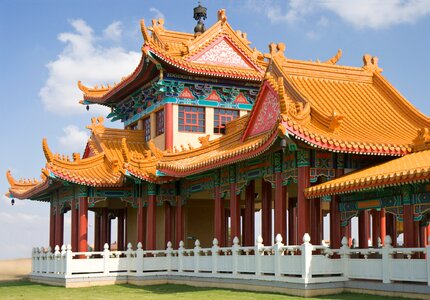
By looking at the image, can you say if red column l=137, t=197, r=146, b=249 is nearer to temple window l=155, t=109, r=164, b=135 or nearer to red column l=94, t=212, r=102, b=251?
temple window l=155, t=109, r=164, b=135

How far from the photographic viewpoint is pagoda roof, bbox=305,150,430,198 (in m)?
15.5

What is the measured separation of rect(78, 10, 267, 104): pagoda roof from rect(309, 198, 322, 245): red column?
9.99m

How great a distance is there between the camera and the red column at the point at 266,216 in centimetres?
2170

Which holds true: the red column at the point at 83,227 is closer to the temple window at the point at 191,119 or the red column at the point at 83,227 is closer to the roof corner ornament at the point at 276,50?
the temple window at the point at 191,119

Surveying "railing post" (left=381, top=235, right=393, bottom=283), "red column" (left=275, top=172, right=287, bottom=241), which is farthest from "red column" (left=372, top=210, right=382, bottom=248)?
"railing post" (left=381, top=235, right=393, bottom=283)

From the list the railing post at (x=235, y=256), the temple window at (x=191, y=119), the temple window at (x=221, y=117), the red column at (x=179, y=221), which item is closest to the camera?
the railing post at (x=235, y=256)

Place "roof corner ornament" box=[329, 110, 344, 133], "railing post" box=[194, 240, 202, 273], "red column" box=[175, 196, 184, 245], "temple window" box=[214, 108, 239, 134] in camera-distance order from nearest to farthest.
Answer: "roof corner ornament" box=[329, 110, 344, 133] < "railing post" box=[194, 240, 202, 273] < "red column" box=[175, 196, 184, 245] < "temple window" box=[214, 108, 239, 134]

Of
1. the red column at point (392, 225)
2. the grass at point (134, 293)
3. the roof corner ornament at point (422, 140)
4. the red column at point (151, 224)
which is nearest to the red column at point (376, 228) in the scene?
the red column at point (392, 225)

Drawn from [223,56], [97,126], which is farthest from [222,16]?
[97,126]

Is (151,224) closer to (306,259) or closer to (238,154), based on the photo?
(238,154)

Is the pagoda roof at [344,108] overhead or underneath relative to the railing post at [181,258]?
overhead

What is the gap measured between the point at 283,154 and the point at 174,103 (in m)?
9.81

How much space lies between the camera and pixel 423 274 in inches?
599

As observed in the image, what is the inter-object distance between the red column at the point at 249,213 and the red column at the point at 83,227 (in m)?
7.25
